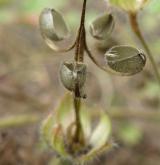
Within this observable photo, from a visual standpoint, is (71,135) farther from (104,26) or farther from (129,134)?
(129,134)

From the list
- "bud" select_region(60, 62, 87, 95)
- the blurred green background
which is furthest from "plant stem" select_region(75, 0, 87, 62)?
the blurred green background

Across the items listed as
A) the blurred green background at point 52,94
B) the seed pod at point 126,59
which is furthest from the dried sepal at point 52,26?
the blurred green background at point 52,94

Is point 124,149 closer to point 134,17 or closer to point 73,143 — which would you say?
point 73,143

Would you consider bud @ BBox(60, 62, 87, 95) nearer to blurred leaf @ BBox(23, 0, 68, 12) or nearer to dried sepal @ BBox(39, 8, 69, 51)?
dried sepal @ BBox(39, 8, 69, 51)

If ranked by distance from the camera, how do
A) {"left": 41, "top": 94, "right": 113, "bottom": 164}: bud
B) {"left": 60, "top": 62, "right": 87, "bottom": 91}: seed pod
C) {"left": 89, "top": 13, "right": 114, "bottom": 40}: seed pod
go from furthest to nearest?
1. {"left": 41, "top": 94, "right": 113, "bottom": 164}: bud
2. {"left": 89, "top": 13, "right": 114, "bottom": 40}: seed pod
3. {"left": 60, "top": 62, "right": 87, "bottom": 91}: seed pod

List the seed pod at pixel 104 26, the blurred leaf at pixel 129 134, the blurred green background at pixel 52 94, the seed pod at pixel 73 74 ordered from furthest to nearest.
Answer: the blurred leaf at pixel 129 134
the blurred green background at pixel 52 94
the seed pod at pixel 104 26
the seed pod at pixel 73 74

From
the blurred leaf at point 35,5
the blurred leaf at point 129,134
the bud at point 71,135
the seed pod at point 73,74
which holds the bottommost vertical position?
the blurred leaf at point 129,134

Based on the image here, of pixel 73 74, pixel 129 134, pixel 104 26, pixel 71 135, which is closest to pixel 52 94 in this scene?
pixel 129 134

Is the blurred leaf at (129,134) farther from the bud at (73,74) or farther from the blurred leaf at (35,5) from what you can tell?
the bud at (73,74)
